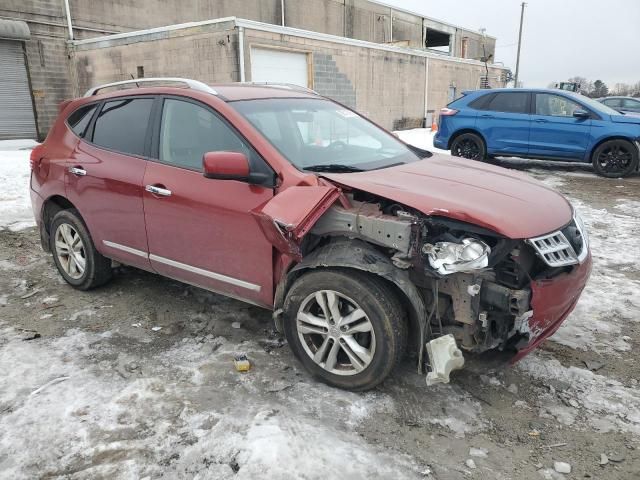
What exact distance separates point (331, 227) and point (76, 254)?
2.64m

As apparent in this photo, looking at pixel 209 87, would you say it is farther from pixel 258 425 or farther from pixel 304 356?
pixel 258 425

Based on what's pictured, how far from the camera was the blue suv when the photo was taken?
9.59 meters

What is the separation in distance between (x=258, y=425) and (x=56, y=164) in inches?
119

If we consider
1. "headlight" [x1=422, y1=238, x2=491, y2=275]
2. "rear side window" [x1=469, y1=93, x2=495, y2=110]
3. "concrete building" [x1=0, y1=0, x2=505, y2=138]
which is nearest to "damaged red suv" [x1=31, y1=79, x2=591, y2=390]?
"headlight" [x1=422, y1=238, x2=491, y2=275]

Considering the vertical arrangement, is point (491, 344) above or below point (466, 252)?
below

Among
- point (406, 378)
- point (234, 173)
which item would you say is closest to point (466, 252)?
point (406, 378)

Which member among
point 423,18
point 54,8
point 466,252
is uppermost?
point 423,18

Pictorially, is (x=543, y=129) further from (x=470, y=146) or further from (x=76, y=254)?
(x=76, y=254)

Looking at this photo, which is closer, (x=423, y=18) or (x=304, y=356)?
(x=304, y=356)

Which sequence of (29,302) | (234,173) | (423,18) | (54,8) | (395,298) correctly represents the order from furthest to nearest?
1. (423,18)
2. (54,8)
3. (29,302)
4. (234,173)
5. (395,298)

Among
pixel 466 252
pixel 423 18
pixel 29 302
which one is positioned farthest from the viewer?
pixel 423 18

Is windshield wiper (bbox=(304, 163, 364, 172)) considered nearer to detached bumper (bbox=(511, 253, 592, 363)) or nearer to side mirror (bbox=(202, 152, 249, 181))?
side mirror (bbox=(202, 152, 249, 181))

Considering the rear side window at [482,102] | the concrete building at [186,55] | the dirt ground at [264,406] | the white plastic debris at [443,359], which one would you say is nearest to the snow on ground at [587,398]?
the dirt ground at [264,406]

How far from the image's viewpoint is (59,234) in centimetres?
445
